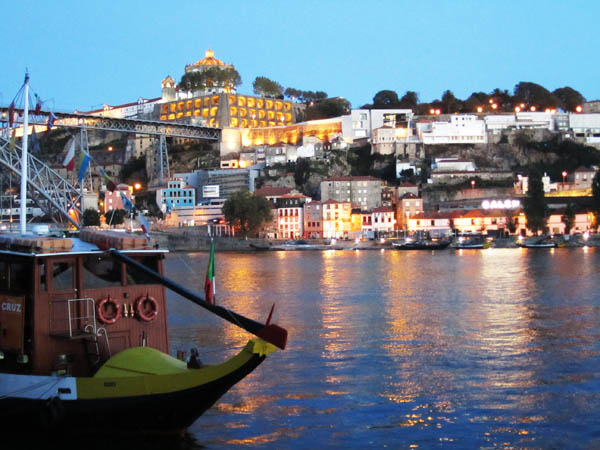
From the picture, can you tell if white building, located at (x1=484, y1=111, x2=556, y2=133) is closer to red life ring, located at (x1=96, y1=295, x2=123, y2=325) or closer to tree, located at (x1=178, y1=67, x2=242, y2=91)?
tree, located at (x1=178, y1=67, x2=242, y2=91)

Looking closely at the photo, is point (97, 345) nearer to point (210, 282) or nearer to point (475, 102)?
point (210, 282)

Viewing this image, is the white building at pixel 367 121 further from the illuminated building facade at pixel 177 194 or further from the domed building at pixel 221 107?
the illuminated building facade at pixel 177 194

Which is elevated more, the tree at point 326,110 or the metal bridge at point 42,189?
the tree at point 326,110

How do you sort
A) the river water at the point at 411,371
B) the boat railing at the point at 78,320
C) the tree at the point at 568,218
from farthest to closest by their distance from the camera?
the tree at the point at 568,218 < the river water at the point at 411,371 < the boat railing at the point at 78,320

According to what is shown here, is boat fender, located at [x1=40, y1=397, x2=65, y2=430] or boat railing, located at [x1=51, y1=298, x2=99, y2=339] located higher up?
boat railing, located at [x1=51, y1=298, x2=99, y2=339]

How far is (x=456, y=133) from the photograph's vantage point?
7150 cm

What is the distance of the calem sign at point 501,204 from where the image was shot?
5975cm

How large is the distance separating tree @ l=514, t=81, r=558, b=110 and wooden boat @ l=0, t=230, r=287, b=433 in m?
79.6

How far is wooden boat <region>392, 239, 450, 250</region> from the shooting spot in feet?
182

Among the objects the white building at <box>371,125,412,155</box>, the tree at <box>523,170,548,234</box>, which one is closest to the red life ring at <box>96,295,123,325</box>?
the tree at <box>523,170,548,234</box>

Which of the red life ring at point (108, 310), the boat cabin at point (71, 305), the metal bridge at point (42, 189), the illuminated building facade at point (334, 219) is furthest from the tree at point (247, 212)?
the red life ring at point (108, 310)

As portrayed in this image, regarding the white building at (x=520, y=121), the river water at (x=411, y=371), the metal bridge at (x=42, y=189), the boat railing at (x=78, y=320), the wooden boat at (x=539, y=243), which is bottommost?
the river water at (x=411, y=371)

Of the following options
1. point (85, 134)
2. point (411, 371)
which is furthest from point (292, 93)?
point (411, 371)

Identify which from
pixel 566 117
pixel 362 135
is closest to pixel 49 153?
pixel 362 135
